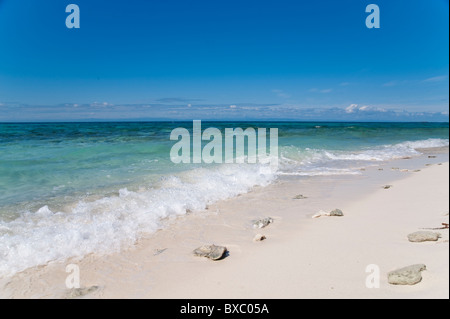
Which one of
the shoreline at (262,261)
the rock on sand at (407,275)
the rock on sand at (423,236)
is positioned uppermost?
the rock on sand at (423,236)

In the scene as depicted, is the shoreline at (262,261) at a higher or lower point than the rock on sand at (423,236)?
lower

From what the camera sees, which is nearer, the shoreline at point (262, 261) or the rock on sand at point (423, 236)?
the shoreline at point (262, 261)

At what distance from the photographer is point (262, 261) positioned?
10.7 feet

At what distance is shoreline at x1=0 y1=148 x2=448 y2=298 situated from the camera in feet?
8.83

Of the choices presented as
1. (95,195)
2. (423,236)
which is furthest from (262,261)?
(95,195)

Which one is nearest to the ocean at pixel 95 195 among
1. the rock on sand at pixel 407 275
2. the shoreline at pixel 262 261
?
the shoreline at pixel 262 261

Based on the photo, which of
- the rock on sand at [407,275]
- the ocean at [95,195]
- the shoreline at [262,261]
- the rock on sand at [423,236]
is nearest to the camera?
the rock on sand at [407,275]

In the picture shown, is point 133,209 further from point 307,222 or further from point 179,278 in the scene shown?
point 307,222

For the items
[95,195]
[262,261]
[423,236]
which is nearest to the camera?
[262,261]

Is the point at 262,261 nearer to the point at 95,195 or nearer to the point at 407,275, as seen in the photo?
the point at 407,275

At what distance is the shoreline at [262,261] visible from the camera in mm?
2691

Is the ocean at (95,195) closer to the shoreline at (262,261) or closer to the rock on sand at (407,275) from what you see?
the shoreline at (262,261)

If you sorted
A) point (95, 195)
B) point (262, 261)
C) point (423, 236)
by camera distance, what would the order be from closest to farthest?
point (262, 261), point (423, 236), point (95, 195)
